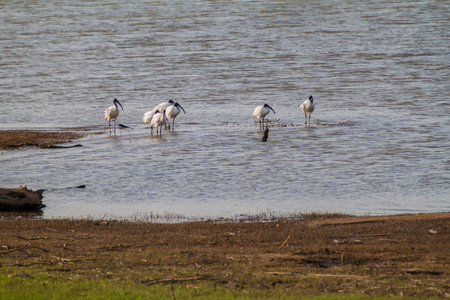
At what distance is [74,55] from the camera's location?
171 feet

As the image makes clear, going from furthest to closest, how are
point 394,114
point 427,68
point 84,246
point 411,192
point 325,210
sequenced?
point 427,68
point 394,114
point 411,192
point 325,210
point 84,246

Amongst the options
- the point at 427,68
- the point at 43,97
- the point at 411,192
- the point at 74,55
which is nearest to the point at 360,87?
the point at 427,68

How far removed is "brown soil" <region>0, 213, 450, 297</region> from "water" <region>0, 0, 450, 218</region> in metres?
1.83

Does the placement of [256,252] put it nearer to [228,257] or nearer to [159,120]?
[228,257]

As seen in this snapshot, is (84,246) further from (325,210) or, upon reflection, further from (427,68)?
(427,68)

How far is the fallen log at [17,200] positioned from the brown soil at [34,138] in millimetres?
8228

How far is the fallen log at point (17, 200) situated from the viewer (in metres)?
12.7

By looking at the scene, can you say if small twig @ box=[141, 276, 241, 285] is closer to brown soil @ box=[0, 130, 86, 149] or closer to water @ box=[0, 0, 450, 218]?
water @ box=[0, 0, 450, 218]

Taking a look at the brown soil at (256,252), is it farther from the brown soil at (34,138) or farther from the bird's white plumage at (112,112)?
the bird's white plumage at (112,112)

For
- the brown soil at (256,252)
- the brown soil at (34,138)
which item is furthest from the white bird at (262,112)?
the brown soil at (256,252)

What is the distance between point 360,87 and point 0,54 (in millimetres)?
31105

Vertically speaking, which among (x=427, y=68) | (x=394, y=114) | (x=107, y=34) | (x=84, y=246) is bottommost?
(x=84, y=246)

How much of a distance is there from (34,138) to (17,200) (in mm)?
10065

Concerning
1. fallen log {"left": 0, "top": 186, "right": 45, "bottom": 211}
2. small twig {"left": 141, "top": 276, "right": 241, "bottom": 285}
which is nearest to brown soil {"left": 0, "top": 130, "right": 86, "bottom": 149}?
fallen log {"left": 0, "top": 186, "right": 45, "bottom": 211}
